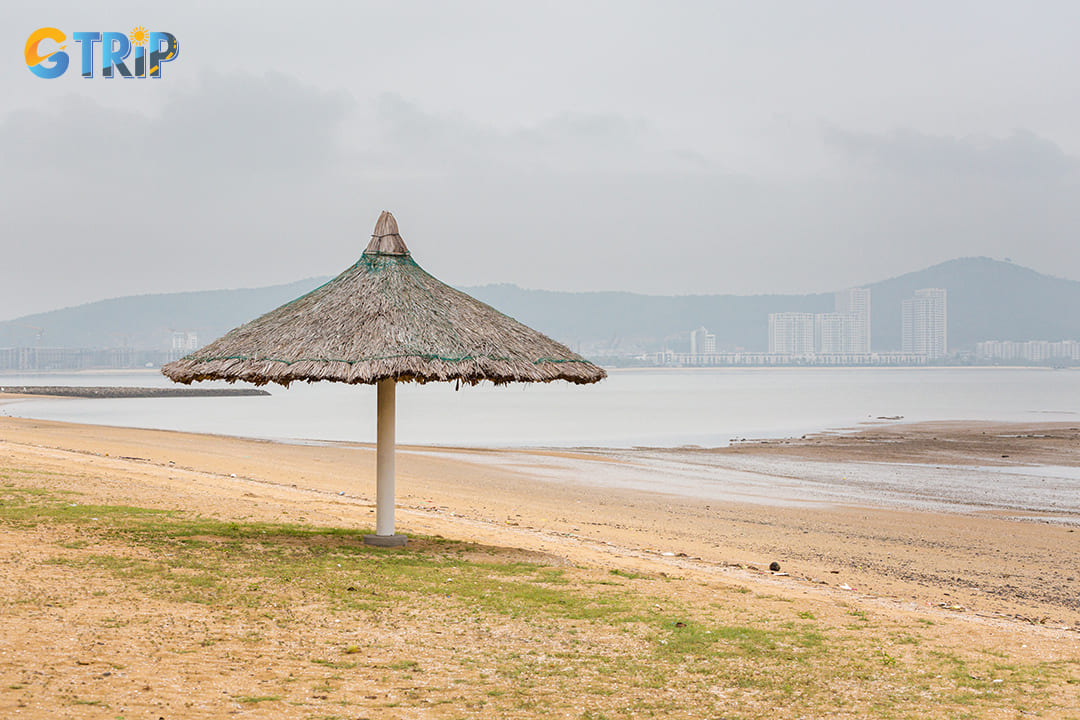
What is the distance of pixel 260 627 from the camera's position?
7477 mm

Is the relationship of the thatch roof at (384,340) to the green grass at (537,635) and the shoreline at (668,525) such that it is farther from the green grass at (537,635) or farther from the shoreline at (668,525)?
the shoreline at (668,525)

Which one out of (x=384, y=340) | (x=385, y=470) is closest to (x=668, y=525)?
(x=385, y=470)

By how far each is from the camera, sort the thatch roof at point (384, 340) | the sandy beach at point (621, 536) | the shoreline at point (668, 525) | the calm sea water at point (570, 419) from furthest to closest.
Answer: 1. the calm sea water at point (570, 419)
2. the shoreline at point (668, 525)
3. the thatch roof at point (384, 340)
4. the sandy beach at point (621, 536)

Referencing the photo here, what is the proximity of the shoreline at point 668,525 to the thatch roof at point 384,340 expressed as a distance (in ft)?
9.08

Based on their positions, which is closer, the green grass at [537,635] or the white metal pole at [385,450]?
the green grass at [537,635]

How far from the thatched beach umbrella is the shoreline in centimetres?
257

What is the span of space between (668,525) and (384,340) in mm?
8089

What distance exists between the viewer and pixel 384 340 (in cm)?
1005

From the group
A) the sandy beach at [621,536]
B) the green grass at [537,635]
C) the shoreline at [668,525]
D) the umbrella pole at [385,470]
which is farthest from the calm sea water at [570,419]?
the green grass at [537,635]

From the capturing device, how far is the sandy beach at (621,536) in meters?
8.19

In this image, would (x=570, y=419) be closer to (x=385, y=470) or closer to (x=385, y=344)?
(x=385, y=470)

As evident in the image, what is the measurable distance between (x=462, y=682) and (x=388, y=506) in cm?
476

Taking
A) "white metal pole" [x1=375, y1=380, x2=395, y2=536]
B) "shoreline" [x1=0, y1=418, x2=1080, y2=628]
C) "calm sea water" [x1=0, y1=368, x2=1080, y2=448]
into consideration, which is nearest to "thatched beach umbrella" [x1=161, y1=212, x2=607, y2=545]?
"white metal pole" [x1=375, y1=380, x2=395, y2=536]

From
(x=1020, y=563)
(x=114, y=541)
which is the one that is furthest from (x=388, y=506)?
(x=1020, y=563)
